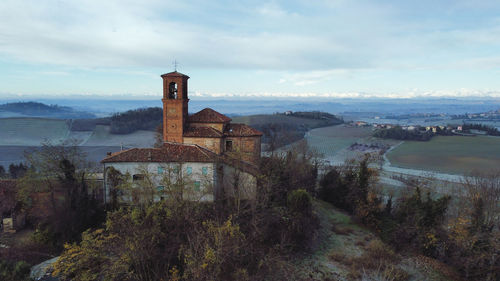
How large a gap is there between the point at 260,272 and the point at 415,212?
49.5ft

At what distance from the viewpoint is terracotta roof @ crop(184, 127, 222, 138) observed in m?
26.7

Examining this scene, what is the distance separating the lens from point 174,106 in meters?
26.8

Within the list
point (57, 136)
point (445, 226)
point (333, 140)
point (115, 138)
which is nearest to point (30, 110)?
point (57, 136)

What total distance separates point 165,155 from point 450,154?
59880 millimetres

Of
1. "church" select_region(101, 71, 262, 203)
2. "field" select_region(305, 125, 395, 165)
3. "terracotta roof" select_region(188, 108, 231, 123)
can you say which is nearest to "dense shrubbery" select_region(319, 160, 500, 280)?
"church" select_region(101, 71, 262, 203)

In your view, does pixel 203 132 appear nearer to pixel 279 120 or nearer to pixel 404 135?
pixel 404 135

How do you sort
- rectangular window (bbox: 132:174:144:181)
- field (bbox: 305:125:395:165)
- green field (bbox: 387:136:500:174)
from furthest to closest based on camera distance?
1. field (bbox: 305:125:395:165)
2. green field (bbox: 387:136:500:174)
3. rectangular window (bbox: 132:174:144:181)

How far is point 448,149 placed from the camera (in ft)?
211

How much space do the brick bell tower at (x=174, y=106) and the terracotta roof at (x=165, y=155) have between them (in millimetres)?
2528

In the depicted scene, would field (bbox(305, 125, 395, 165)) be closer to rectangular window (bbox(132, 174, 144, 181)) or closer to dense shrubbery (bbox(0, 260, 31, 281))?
rectangular window (bbox(132, 174, 144, 181))

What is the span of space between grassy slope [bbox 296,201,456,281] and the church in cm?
636

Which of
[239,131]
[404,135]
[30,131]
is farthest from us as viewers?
[30,131]

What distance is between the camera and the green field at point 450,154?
51.6 m

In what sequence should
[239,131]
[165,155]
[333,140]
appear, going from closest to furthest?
[165,155]
[239,131]
[333,140]
